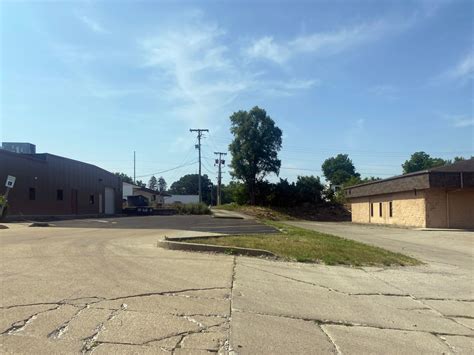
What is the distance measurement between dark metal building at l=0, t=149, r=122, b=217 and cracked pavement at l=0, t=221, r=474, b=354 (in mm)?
28857

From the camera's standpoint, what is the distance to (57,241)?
1636 cm

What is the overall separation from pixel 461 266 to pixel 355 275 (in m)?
4.98

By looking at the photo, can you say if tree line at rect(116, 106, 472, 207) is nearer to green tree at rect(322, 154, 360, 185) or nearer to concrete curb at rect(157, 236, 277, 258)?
green tree at rect(322, 154, 360, 185)

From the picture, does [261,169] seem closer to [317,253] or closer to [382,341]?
[317,253]

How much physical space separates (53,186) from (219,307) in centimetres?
4164

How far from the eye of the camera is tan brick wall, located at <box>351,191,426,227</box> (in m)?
36.2

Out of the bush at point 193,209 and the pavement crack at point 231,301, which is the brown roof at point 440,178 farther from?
the bush at point 193,209

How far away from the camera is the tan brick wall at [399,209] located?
36219 mm

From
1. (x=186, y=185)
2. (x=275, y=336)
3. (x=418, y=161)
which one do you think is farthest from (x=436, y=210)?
(x=186, y=185)

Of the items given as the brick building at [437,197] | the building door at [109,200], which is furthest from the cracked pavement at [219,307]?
the building door at [109,200]

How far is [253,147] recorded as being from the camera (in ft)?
233

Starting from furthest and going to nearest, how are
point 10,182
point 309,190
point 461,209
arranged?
point 309,190 < point 461,209 < point 10,182

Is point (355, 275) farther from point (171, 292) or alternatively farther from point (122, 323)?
point (122, 323)

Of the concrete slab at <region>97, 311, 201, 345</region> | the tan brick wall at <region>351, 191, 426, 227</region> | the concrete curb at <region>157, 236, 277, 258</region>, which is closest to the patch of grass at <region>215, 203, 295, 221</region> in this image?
the tan brick wall at <region>351, 191, 426, 227</region>
